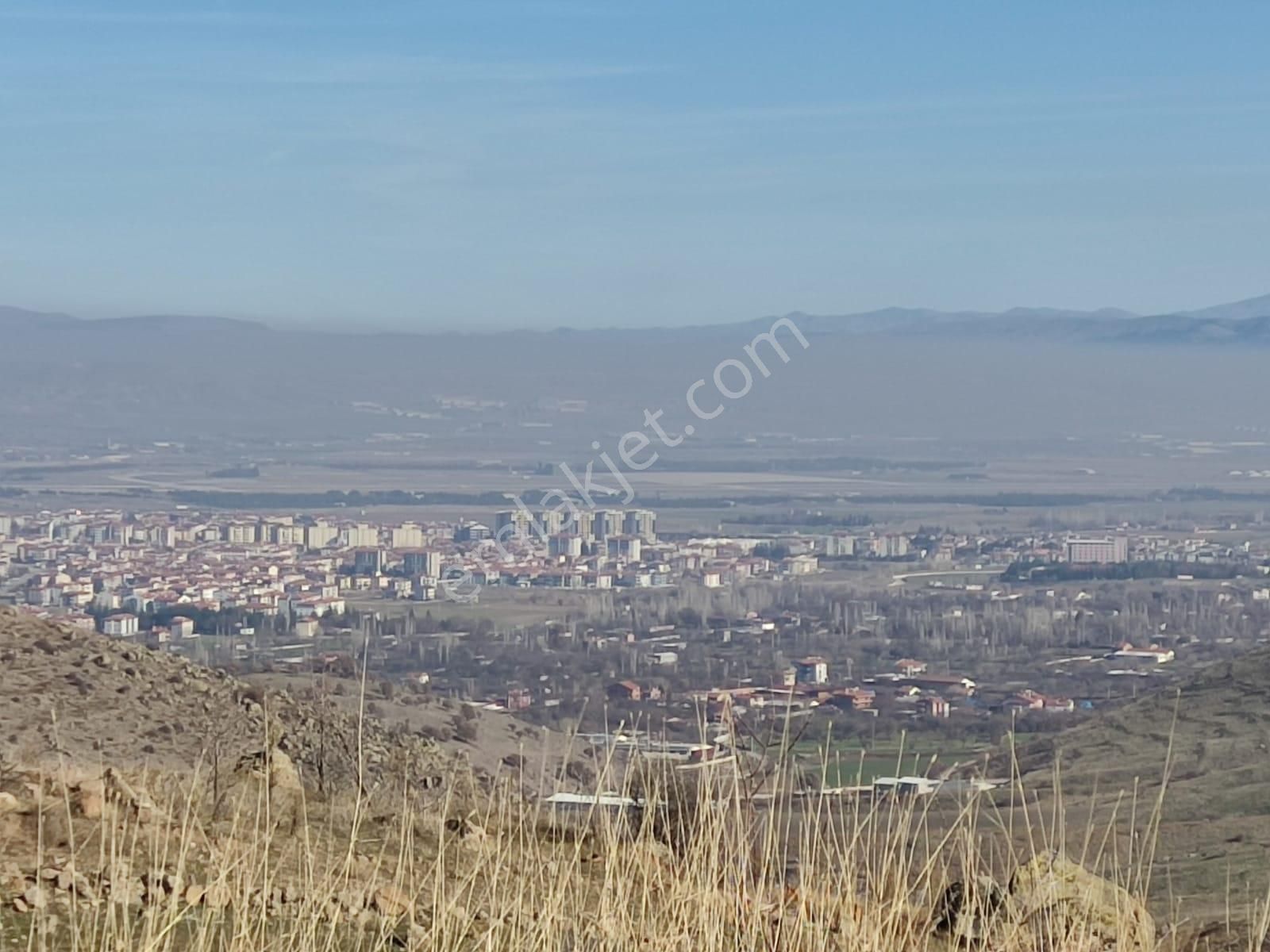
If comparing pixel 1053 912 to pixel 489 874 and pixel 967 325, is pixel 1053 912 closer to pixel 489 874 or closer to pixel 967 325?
pixel 489 874

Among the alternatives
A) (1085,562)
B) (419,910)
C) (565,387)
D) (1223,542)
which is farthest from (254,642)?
(565,387)

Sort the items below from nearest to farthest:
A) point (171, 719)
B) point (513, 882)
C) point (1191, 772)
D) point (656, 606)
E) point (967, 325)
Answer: point (513, 882) → point (171, 719) → point (1191, 772) → point (656, 606) → point (967, 325)

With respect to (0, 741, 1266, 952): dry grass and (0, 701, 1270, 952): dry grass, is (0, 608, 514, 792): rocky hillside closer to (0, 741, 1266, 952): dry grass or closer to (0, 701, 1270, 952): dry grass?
(0, 701, 1270, 952): dry grass

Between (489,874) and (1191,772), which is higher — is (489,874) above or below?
above

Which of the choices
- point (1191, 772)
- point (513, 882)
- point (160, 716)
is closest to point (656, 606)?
point (1191, 772)

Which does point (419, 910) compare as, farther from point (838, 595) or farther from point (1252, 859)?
point (838, 595)

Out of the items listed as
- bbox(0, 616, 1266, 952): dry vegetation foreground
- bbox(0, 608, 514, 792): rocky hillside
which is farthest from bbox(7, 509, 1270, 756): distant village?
bbox(0, 608, 514, 792): rocky hillside
